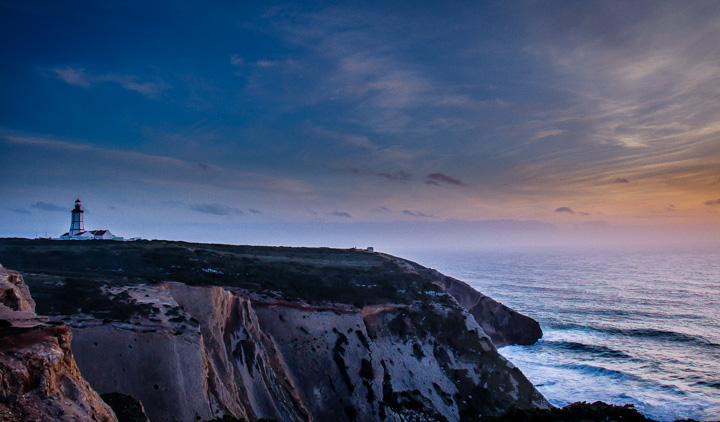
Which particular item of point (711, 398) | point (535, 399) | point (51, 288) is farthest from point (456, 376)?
point (51, 288)

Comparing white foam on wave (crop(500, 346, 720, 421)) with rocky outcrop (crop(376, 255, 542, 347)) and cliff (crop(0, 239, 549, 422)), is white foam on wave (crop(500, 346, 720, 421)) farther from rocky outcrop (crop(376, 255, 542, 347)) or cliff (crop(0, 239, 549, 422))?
rocky outcrop (crop(376, 255, 542, 347))

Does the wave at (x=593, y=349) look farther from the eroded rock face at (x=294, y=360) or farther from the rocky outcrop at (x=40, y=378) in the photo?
the rocky outcrop at (x=40, y=378)

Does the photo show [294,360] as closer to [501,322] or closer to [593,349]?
[501,322]

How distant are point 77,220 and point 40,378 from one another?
230 ft

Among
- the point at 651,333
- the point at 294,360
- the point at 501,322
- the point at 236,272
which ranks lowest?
the point at 651,333

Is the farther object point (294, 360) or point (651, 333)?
point (651, 333)

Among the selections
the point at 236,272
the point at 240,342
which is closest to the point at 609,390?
the point at 240,342

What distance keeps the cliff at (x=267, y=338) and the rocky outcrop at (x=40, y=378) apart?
23.9ft

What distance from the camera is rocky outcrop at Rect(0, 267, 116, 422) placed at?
8070 mm

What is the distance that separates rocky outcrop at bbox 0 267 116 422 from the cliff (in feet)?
23.9

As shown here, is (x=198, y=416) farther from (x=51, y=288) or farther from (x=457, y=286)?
(x=457, y=286)

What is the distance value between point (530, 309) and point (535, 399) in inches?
1431

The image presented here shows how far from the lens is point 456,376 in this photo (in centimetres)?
3225

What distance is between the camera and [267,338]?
28172 millimetres
